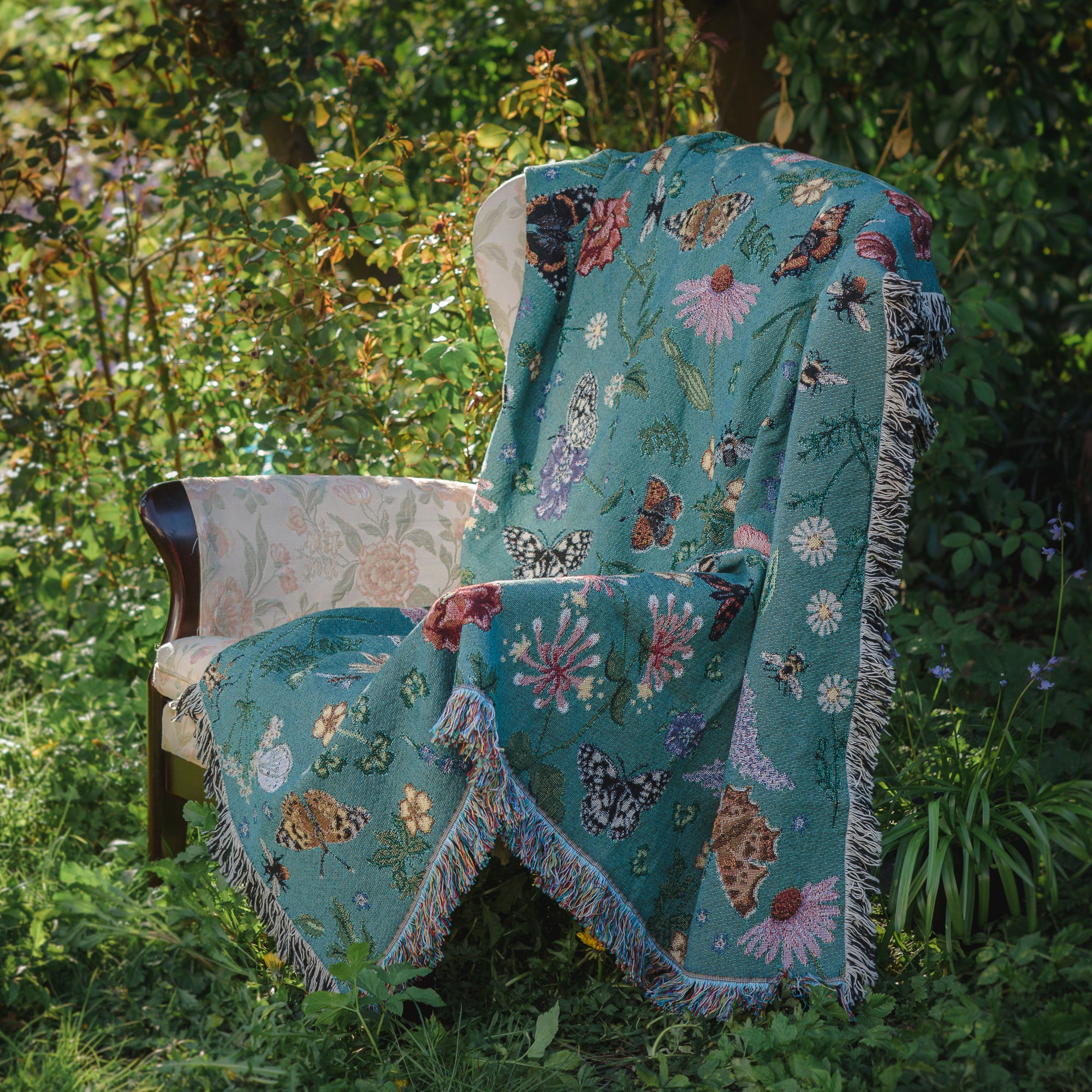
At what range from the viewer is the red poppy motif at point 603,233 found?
2.03 metres

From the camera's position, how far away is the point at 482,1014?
5.53 feet

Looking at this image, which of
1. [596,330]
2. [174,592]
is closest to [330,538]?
[174,592]

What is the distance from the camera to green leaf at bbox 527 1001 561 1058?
151 centimetres

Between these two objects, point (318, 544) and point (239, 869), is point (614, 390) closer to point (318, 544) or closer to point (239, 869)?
point (318, 544)

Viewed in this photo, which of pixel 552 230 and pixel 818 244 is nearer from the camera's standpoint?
pixel 818 244

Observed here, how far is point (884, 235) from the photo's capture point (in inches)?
59.6

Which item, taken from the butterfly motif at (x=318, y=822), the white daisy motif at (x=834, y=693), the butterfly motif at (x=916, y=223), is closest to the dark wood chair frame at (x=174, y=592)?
the butterfly motif at (x=318, y=822)

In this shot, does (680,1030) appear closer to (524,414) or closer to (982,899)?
(982,899)

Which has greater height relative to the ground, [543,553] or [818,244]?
Answer: [818,244]

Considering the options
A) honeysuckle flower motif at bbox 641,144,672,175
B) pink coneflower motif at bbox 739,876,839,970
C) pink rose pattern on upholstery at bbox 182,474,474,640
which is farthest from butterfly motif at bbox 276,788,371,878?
honeysuckle flower motif at bbox 641,144,672,175

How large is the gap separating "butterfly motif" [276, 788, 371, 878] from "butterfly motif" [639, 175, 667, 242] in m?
1.12

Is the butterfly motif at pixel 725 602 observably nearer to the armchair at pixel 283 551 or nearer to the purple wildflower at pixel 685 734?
→ the purple wildflower at pixel 685 734

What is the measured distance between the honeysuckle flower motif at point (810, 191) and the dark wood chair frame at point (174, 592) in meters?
1.16

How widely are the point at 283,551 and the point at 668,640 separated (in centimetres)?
88
